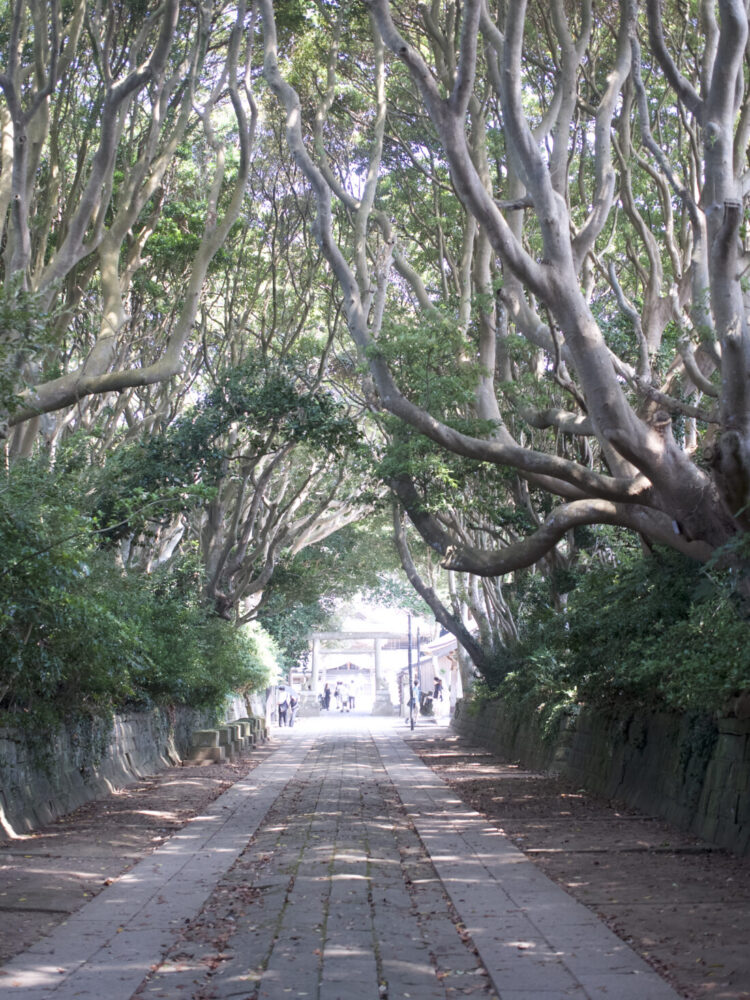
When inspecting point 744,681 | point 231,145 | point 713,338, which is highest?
point 231,145

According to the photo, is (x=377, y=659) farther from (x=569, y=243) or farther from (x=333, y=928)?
(x=333, y=928)

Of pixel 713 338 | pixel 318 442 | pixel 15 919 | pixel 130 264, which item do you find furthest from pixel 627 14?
pixel 15 919

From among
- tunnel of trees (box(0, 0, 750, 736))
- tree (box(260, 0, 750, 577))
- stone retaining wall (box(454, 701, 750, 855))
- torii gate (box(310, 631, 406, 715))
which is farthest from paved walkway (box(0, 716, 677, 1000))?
torii gate (box(310, 631, 406, 715))

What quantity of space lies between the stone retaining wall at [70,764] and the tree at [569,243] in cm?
508

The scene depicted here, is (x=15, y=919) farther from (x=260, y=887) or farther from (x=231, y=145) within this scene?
(x=231, y=145)

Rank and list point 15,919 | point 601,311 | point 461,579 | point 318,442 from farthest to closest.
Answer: point 461,579 → point 318,442 → point 601,311 → point 15,919

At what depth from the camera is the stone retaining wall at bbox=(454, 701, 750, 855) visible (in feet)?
28.6

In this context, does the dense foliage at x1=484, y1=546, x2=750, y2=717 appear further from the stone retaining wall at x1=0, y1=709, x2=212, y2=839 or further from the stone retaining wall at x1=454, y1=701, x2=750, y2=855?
the stone retaining wall at x1=0, y1=709, x2=212, y2=839

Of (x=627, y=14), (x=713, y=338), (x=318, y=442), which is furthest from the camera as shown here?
(x=318, y=442)

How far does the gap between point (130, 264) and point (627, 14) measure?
24.0ft

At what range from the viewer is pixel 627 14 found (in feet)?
38.3

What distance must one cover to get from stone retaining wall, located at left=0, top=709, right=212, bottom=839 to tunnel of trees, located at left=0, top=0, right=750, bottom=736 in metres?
0.51

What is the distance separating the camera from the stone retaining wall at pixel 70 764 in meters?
9.96

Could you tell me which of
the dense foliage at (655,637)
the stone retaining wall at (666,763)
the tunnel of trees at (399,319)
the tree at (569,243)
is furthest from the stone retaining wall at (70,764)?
the stone retaining wall at (666,763)
